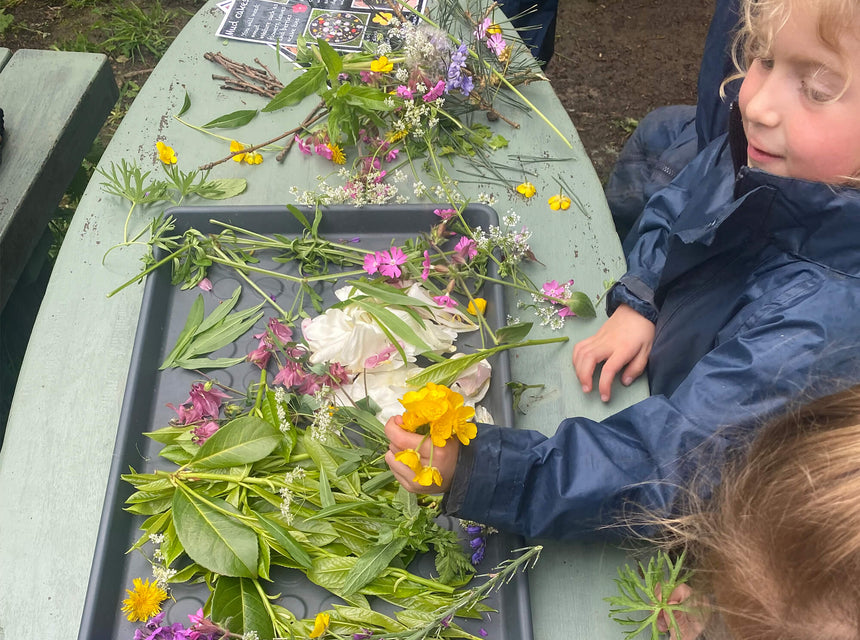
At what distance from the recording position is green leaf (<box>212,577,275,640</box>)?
78 centimetres

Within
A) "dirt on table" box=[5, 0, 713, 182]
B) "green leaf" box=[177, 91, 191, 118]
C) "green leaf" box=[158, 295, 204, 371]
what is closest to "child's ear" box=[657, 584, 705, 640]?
"green leaf" box=[158, 295, 204, 371]

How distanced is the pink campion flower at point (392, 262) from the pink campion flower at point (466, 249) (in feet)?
0.28

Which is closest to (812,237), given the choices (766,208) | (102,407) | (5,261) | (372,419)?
(766,208)

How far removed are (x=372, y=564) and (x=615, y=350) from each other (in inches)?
17.6

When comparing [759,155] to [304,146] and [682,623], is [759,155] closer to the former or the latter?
[682,623]

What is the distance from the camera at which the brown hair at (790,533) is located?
20.9 inches

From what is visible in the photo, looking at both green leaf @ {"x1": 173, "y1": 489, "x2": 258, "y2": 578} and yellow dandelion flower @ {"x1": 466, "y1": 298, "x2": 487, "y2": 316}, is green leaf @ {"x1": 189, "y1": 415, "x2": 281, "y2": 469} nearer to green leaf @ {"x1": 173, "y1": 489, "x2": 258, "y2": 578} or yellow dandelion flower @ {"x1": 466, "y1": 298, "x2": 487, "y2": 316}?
green leaf @ {"x1": 173, "y1": 489, "x2": 258, "y2": 578}

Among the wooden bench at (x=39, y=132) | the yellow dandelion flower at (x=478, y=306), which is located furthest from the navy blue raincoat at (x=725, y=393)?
the wooden bench at (x=39, y=132)

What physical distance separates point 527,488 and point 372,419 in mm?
208

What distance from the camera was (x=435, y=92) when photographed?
3.91 ft

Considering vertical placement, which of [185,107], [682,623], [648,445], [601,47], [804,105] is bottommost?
[601,47]

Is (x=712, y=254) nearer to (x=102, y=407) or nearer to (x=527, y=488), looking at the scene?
(x=527, y=488)

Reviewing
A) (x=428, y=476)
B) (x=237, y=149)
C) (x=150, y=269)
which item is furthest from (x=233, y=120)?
(x=428, y=476)

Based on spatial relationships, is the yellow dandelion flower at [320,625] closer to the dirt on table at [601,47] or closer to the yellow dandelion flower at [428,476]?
the yellow dandelion flower at [428,476]
